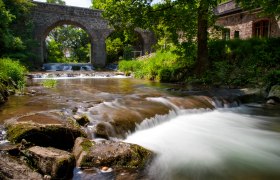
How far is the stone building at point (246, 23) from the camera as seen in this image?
18.4 meters

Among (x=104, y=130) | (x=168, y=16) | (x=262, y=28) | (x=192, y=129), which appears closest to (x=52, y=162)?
(x=104, y=130)

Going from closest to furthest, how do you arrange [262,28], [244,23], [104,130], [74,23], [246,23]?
[104,130] → [262,28] → [246,23] → [244,23] → [74,23]

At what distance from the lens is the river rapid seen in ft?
15.5

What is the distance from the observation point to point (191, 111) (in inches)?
322

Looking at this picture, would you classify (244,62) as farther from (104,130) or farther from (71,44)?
(71,44)

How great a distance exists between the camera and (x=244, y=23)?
20.2m

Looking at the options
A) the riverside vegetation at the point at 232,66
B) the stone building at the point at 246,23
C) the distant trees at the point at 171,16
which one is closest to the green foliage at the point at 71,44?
the stone building at the point at 246,23

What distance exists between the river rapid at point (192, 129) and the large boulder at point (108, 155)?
247mm

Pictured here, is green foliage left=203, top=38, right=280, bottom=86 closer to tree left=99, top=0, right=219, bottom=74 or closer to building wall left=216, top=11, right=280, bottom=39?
tree left=99, top=0, right=219, bottom=74

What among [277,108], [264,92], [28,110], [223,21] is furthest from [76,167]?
[223,21]

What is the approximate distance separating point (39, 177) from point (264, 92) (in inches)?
345

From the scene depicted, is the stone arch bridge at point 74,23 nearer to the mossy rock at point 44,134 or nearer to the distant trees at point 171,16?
the distant trees at point 171,16

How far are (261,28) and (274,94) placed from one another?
10.7 meters

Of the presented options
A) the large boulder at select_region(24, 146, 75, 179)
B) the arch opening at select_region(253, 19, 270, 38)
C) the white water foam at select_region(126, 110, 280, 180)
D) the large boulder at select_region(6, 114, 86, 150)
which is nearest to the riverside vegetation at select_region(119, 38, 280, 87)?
the white water foam at select_region(126, 110, 280, 180)
